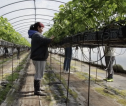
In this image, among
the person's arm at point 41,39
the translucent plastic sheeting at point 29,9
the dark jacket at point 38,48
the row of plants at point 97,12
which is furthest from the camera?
the translucent plastic sheeting at point 29,9

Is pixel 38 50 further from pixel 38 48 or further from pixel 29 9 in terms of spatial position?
pixel 29 9

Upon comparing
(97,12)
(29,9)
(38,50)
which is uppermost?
(29,9)

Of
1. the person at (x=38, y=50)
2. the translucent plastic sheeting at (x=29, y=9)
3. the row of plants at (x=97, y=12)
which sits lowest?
the person at (x=38, y=50)

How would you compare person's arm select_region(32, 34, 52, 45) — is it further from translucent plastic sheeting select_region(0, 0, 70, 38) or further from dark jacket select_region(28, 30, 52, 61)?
translucent plastic sheeting select_region(0, 0, 70, 38)

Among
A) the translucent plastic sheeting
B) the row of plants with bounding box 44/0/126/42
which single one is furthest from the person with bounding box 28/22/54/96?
the translucent plastic sheeting

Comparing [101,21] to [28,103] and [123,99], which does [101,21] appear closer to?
[123,99]

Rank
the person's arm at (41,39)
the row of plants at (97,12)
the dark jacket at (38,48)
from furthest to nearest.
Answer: the dark jacket at (38,48) < the person's arm at (41,39) < the row of plants at (97,12)

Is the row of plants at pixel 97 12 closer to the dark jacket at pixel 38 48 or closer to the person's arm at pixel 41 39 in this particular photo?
the person's arm at pixel 41 39

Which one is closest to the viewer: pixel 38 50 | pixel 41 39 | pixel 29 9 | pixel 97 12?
pixel 97 12

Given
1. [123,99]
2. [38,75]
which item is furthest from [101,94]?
[38,75]

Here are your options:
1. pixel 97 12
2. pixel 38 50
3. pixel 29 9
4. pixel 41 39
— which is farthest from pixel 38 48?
pixel 29 9

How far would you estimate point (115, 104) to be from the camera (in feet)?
13.0

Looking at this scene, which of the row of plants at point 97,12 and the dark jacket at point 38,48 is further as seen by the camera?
the dark jacket at point 38,48

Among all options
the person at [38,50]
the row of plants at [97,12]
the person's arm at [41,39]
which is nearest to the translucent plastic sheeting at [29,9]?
the row of plants at [97,12]
